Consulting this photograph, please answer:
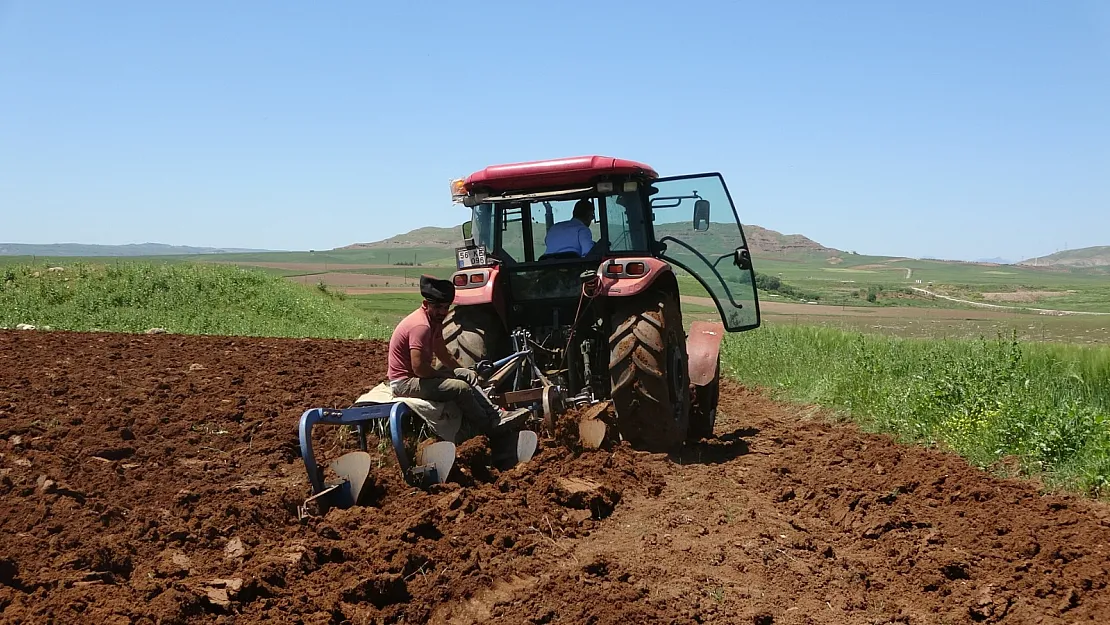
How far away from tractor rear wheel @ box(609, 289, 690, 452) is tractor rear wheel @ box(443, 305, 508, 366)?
0.94 m

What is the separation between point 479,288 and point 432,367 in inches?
45.7

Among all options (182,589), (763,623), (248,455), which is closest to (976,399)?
(763,623)

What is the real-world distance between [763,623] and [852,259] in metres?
122

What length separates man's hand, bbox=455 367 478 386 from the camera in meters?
6.87

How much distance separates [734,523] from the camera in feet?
18.7

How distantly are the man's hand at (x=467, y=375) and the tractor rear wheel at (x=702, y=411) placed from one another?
93.5 inches

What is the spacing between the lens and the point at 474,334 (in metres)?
7.62

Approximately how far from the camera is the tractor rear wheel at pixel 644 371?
23.3 feet

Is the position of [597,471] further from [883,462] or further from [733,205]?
[733,205]

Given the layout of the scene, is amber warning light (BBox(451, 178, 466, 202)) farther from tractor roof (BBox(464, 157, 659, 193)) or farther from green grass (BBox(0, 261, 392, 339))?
green grass (BBox(0, 261, 392, 339))

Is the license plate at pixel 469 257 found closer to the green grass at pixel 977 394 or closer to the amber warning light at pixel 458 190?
the amber warning light at pixel 458 190

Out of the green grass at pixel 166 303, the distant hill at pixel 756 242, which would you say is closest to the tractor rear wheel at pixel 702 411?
the green grass at pixel 166 303

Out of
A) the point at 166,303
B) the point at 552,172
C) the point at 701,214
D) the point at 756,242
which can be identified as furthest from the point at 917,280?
the point at 552,172

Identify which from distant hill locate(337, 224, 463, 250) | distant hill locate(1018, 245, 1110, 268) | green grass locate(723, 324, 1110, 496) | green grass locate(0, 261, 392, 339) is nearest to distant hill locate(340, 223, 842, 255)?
distant hill locate(337, 224, 463, 250)
